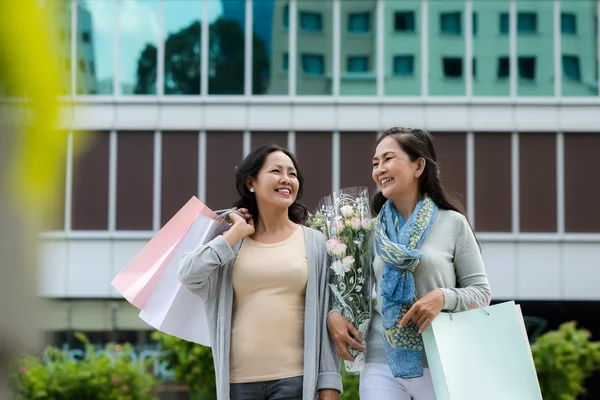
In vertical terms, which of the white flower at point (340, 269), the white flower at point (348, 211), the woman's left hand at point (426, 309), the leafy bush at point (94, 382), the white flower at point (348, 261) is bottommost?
the leafy bush at point (94, 382)

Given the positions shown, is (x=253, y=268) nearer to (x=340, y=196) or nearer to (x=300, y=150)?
(x=340, y=196)

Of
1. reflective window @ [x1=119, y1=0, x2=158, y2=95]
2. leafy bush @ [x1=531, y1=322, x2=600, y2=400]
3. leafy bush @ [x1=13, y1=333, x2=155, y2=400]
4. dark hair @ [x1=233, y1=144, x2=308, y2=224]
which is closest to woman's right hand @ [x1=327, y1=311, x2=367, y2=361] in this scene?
dark hair @ [x1=233, y1=144, x2=308, y2=224]

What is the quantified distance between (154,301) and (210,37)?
19.9 metres

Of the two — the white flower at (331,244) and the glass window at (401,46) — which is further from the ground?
the glass window at (401,46)

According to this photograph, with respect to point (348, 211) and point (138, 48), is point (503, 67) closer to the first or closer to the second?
point (138, 48)

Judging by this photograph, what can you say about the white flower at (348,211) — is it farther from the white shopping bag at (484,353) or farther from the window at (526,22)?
the window at (526,22)

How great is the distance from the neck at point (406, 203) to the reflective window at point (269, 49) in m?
19.7

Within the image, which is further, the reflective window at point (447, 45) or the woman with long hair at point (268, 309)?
the reflective window at point (447, 45)

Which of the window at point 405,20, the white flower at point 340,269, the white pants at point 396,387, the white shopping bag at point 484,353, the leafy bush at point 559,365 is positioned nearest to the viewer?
the white shopping bag at point 484,353

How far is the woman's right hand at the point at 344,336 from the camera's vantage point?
409 cm

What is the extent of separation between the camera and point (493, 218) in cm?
2359

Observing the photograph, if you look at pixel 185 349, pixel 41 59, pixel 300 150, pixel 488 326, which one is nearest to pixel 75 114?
pixel 41 59

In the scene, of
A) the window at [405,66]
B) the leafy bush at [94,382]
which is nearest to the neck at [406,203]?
the leafy bush at [94,382]

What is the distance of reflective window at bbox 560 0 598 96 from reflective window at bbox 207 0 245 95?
8.12m
